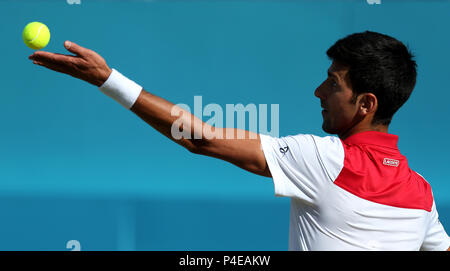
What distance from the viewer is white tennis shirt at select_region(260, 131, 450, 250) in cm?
130

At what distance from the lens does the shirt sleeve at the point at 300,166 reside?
129cm

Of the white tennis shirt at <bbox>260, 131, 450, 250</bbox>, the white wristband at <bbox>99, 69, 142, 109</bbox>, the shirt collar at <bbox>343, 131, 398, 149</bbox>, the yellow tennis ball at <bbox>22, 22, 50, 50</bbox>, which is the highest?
the yellow tennis ball at <bbox>22, 22, 50, 50</bbox>

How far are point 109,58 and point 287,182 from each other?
137 inches

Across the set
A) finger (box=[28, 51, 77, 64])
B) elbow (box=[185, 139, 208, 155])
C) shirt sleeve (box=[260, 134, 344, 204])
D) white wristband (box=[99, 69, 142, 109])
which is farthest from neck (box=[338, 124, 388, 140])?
finger (box=[28, 51, 77, 64])

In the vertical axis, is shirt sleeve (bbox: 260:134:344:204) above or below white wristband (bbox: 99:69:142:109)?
below

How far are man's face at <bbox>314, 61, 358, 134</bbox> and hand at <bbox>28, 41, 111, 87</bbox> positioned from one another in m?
0.62

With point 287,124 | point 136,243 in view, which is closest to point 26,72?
point 136,243

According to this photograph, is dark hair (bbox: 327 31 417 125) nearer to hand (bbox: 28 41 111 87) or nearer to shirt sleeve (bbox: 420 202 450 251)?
shirt sleeve (bbox: 420 202 450 251)

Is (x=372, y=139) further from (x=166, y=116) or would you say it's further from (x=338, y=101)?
(x=166, y=116)

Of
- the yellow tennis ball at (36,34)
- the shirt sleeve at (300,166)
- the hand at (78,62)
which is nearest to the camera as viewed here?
the hand at (78,62)

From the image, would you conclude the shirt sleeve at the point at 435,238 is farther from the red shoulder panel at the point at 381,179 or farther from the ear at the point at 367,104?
the ear at the point at 367,104

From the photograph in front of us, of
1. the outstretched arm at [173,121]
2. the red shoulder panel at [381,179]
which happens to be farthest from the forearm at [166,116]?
the red shoulder panel at [381,179]

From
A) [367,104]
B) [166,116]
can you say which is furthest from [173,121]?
[367,104]

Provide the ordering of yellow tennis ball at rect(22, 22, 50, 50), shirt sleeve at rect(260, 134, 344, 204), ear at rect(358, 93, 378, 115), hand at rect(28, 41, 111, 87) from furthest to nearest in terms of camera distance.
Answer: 1. yellow tennis ball at rect(22, 22, 50, 50)
2. ear at rect(358, 93, 378, 115)
3. shirt sleeve at rect(260, 134, 344, 204)
4. hand at rect(28, 41, 111, 87)
